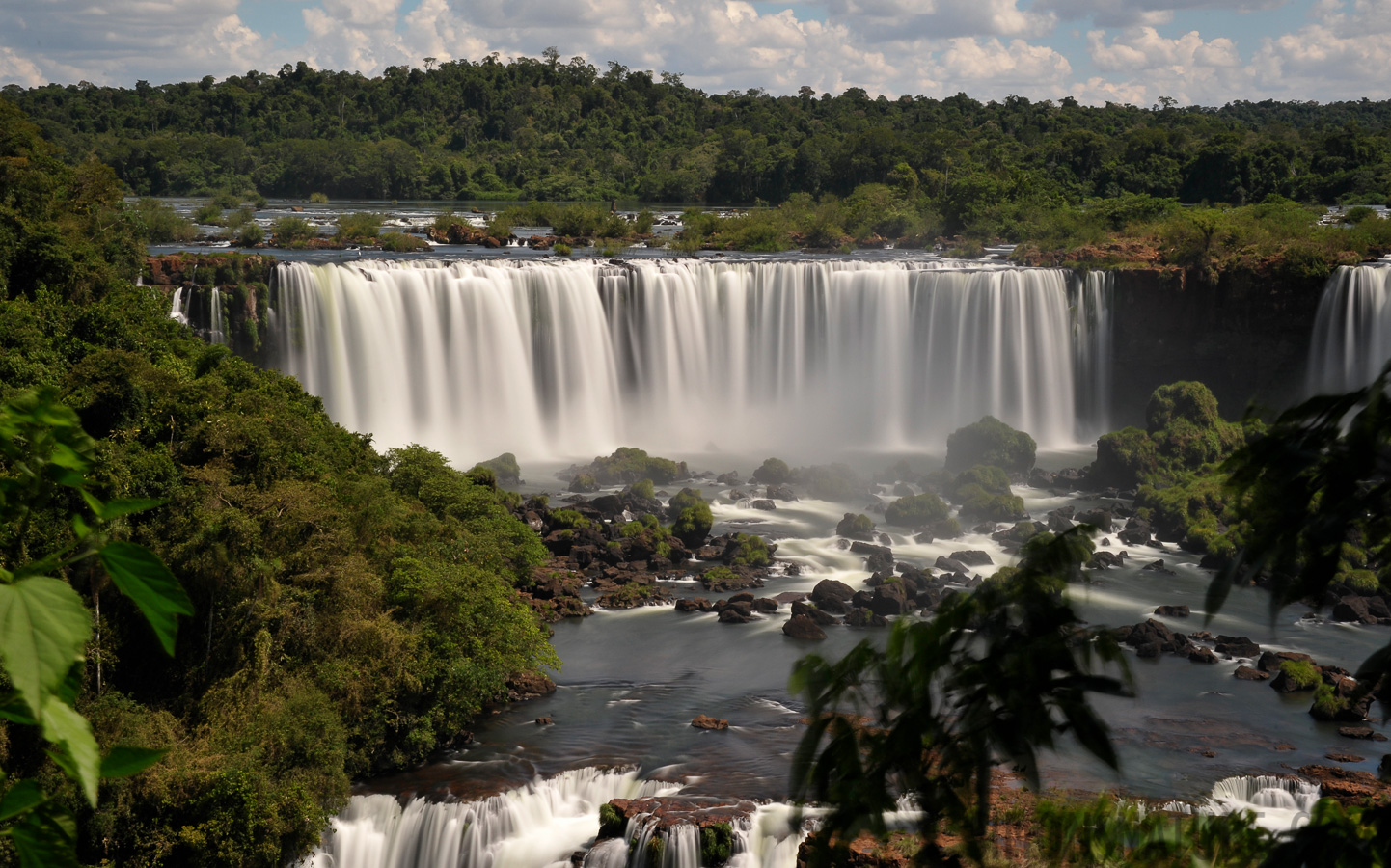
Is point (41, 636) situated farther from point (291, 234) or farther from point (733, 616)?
point (291, 234)

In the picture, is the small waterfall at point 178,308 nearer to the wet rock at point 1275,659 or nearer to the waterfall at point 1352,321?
the wet rock at point 1275,659

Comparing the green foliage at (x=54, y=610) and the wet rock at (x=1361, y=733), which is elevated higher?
the green foliage at (x=54, y=610)

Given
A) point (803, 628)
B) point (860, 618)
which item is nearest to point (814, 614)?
point (803, 628)

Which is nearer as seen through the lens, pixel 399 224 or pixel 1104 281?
pixel 1104 281

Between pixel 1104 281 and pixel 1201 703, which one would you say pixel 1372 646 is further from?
pixel 1104 281

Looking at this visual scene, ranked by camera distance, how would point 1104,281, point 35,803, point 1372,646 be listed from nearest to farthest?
point 35,803 < point 1372,646 < point 1104,281

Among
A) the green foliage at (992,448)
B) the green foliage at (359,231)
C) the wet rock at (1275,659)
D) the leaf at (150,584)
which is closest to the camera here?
the leaf at (150,584)

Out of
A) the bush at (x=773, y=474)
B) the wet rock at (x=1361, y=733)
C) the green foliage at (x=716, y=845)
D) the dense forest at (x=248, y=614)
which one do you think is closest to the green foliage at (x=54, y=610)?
the dense forest at (x=248, y=614)

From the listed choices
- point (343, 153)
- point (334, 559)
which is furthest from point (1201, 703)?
point (343, 153)
